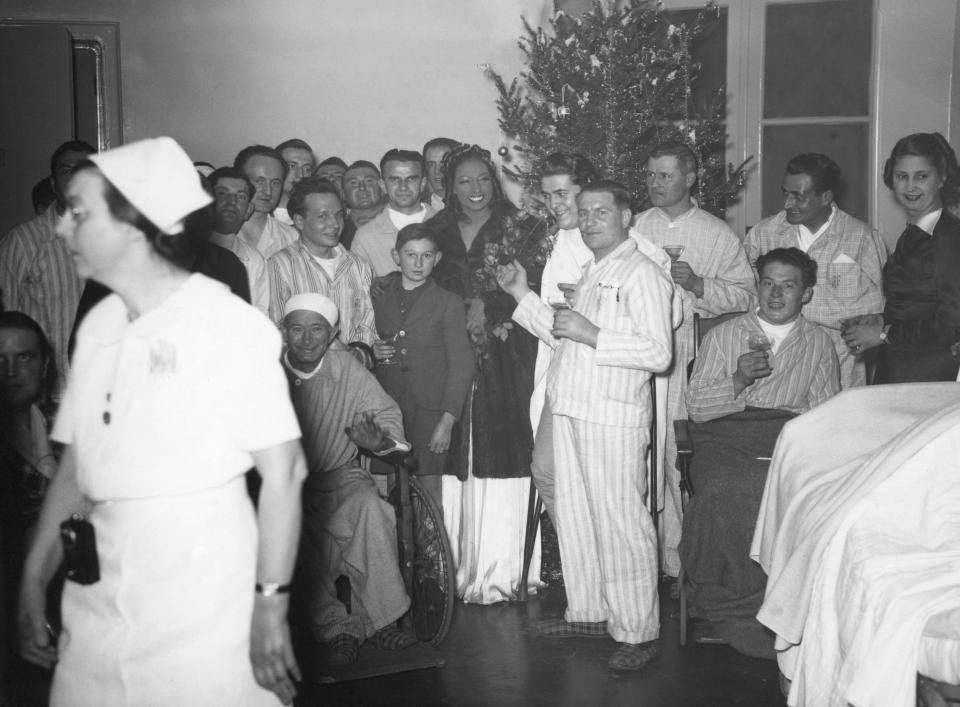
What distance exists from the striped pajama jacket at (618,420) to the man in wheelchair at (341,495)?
692 millimetres

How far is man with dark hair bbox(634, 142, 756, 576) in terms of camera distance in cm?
460

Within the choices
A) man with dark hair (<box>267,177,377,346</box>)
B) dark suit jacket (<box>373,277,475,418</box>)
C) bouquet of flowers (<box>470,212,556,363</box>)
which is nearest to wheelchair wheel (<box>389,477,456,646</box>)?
dark suit jacket (<box>373,277,475,418</box>)

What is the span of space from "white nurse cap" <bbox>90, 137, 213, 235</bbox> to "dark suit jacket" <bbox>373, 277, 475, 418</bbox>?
2502 millimetres

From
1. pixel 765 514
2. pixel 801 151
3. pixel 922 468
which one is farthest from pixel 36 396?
pixel 801 151

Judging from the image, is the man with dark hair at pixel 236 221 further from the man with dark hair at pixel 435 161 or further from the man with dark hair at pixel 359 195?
the man with dark hair at pixel 435 161

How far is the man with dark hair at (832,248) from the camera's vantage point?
464 cm

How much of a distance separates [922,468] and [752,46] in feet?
13.5

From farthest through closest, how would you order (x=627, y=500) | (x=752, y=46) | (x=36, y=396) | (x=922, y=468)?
(x=752, y=46) < (x=36, y=396) < (x=627, y=500) < (x=922, y=468)

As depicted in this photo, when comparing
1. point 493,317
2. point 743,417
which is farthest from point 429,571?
point 743,417

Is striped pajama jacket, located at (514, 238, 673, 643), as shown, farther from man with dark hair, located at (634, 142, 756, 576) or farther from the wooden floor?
man with dark hair, located at (634, 142, 756, 576)

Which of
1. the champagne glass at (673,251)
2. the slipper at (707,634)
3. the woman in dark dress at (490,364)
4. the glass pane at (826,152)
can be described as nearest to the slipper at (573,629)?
the slipper at (707,634)

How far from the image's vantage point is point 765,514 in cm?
343

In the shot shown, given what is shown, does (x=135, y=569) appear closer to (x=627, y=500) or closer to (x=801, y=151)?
(x=627, y=500)

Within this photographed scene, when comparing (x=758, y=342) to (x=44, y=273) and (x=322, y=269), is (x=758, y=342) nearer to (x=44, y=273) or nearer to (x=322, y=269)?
(x=322, y=269)
